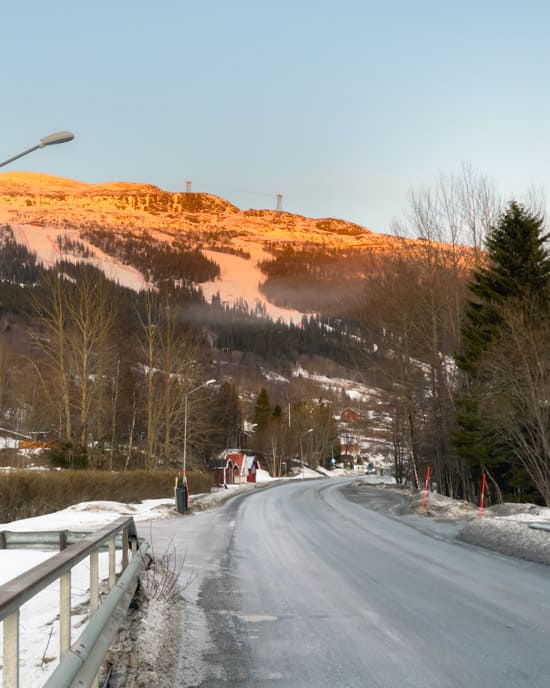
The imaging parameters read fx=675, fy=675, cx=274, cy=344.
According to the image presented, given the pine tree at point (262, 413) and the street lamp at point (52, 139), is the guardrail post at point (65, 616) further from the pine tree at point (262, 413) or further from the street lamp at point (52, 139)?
the pine tree at point (262, 413)

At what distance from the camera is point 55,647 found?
537cm

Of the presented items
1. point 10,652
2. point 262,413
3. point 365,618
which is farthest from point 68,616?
point 262,413

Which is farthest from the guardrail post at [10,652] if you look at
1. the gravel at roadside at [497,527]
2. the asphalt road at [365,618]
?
the gravel at roadside at [497,527]

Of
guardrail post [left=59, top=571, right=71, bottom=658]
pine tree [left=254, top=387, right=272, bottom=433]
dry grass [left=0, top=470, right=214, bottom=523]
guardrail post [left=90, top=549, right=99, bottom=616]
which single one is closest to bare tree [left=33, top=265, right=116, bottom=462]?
dry grass [left=0, top=470, right=214, bottom=523]

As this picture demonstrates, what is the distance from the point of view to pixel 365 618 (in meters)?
7.60

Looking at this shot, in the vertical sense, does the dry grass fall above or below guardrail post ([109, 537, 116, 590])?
below

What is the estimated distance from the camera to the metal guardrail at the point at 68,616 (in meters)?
2.43

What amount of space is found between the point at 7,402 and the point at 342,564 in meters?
96.5

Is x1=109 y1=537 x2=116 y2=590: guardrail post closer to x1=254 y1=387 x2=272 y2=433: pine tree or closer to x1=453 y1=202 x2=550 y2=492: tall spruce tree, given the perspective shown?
x1=453 y1=202 x2=550 y2=492: tall spruce tree

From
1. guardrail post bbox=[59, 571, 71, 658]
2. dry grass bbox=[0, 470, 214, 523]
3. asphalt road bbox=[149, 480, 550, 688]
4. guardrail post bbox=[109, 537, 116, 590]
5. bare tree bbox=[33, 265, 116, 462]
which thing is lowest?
dry grass bbox=[0, 470, 214, 523]

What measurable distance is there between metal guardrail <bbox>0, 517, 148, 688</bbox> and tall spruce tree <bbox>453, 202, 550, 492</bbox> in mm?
24217

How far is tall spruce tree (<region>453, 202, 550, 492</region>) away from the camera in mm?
28312

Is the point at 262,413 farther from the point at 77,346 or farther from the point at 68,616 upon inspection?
the point at 68,616

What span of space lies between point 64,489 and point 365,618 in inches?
995
